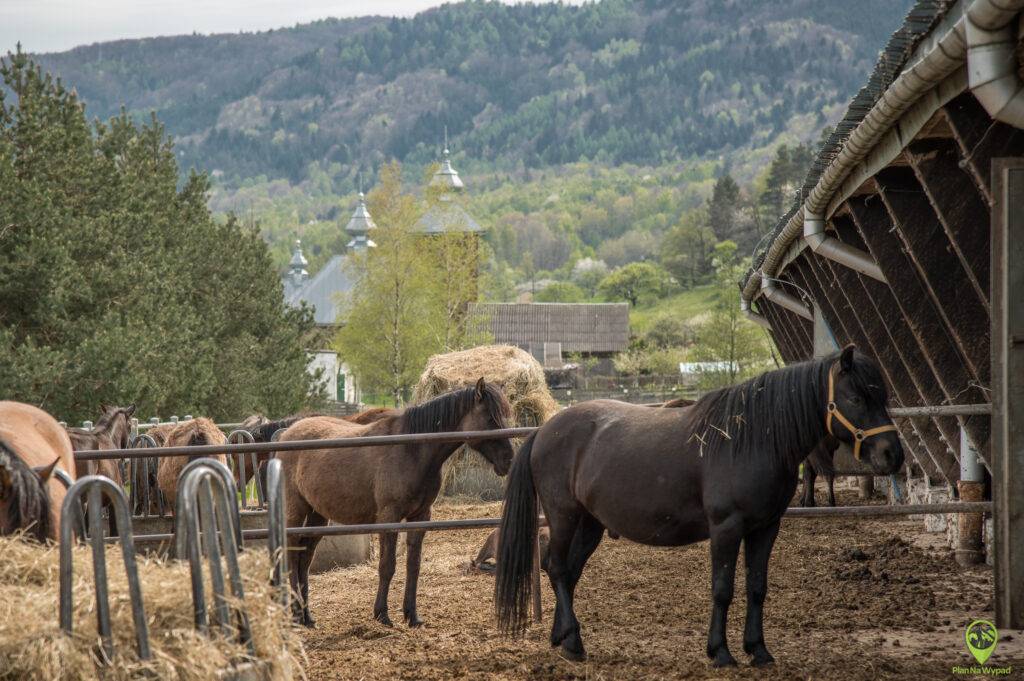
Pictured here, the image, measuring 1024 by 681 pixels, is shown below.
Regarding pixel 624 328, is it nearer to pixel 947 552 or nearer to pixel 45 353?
pixel 45 353

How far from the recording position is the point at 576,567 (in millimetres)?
6648

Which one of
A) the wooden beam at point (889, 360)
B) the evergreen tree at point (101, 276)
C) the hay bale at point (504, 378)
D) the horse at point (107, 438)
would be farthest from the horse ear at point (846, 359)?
the evergreen tree at point (101, 276)

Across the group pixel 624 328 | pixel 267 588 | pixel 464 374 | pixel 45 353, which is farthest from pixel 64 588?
pixel 624 328

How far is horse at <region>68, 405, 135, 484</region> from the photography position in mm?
11047

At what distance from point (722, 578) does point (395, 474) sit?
3.01 meters

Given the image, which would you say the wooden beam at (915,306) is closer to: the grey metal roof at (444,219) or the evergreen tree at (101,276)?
the evergreen tree at (101,276)

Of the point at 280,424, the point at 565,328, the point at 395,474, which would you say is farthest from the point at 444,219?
the point at 395,474

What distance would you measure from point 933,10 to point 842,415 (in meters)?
2.01

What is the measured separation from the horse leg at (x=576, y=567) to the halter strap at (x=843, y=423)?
5.00 ft

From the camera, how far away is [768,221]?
4126 inches

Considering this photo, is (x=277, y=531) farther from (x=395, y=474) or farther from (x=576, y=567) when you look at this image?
(x=395, y=474)

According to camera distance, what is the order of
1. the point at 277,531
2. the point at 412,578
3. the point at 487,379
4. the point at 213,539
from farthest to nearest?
the point at 487,379, the point at 412,578, the point at 277,531, the point at 213,539

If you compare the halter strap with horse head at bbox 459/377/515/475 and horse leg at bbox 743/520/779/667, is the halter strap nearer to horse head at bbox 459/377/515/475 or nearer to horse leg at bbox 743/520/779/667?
horse leg at bbox 743/520/779/667

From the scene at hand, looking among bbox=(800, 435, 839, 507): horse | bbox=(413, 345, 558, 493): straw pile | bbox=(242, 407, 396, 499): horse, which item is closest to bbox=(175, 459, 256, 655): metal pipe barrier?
bbox=(800, 435, 839, 507): horse
